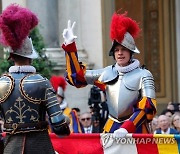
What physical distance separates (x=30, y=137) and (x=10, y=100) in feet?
1.06

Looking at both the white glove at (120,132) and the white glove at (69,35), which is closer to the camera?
the white glove at (120,132)

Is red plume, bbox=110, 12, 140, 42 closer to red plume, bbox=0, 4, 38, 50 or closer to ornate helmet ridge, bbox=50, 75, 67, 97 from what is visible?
red plume, bbox=0, 4, 38, 50

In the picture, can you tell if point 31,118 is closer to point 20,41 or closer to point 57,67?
point 20,41

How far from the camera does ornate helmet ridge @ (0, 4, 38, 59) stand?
6.41 metres

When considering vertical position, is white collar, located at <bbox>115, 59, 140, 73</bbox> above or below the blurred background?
above

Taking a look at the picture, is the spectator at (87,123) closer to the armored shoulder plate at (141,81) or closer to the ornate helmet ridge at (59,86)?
the ornate helmet ridge at (59,86)

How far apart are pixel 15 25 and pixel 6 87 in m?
0.48

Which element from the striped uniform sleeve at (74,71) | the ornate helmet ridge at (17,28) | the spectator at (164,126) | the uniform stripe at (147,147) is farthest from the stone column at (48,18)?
the ornate helmet ridge at (17,28)

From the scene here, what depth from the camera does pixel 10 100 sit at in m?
6.45

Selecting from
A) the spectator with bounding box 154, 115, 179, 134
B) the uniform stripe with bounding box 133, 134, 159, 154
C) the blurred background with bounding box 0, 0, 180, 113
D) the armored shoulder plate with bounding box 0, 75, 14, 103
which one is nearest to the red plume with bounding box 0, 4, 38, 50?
the armored shoulder plate with bounding box 0, 75, 14, 103

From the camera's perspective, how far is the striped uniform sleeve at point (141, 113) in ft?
25.7

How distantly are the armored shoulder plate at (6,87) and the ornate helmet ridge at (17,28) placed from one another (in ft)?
0.72

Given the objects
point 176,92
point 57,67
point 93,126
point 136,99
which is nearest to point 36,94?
point 136,99

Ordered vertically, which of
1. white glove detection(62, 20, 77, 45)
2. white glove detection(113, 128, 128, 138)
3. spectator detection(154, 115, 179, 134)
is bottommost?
spectator detection(154, 115, 179, 134)
